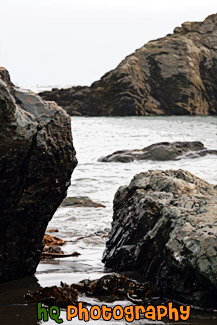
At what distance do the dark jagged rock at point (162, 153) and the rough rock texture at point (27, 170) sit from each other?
39.7 feet

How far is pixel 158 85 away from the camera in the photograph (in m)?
77.7

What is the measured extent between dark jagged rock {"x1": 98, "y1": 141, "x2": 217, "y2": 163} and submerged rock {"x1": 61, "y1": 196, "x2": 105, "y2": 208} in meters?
7.58

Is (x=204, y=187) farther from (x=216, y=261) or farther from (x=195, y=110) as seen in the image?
(x=195, y=110)

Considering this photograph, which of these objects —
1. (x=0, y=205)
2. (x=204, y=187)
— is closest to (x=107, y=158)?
(x=204, y=187)

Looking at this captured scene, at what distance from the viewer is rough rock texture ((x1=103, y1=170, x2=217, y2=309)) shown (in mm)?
4137

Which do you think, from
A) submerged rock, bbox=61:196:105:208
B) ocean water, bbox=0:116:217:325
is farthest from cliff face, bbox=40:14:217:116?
submerged rock, bbox=61:196:105:208

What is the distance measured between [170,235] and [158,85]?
243 ft

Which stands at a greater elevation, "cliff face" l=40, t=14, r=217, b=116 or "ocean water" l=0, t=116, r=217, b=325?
"cliff face" l=40, t=14, r=217, b=116

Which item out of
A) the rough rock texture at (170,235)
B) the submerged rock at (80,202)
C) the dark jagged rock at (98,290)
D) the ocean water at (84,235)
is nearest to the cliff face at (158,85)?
the ocean water at (84,235)

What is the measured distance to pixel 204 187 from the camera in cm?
570

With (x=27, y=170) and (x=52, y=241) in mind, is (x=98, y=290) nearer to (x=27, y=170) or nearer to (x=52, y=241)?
(x=27, y=170)

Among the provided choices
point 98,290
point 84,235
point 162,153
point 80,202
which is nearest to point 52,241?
point 84,235

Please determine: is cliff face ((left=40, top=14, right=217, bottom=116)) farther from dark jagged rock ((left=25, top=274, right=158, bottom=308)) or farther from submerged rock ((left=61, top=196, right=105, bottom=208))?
Answer: dark jagged rock ((left=25, top=274, right=158, bottom=308))

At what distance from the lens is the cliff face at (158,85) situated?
243ft
